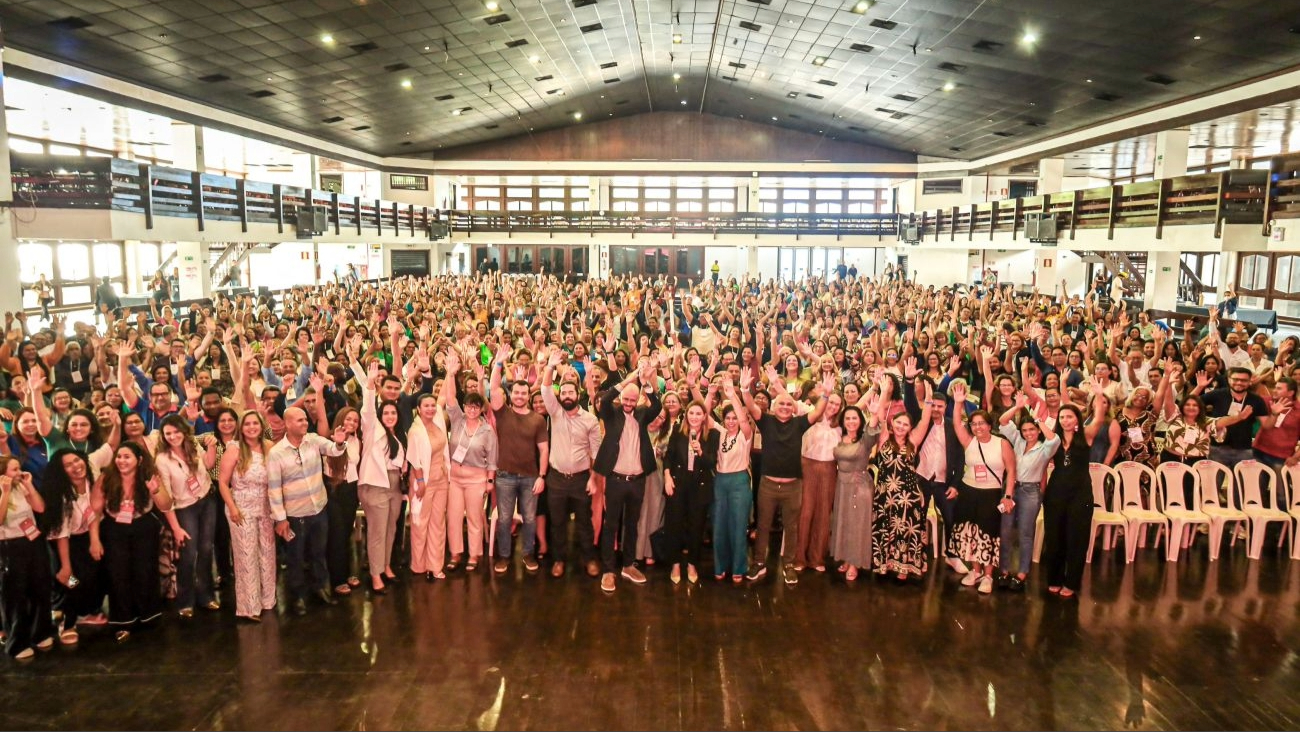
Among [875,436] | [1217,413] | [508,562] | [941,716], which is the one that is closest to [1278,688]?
[941,716]

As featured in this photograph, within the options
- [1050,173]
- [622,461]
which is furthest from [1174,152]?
[622,461]

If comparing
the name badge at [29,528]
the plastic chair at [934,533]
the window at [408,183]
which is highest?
the window at [408,183]

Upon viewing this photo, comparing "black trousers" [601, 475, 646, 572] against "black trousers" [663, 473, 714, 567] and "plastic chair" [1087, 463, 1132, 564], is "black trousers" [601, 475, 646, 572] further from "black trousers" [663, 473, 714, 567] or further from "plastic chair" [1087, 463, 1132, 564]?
"plastic chair" [1087, 463, 1132, 564]

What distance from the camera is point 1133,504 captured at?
5770 millimetres

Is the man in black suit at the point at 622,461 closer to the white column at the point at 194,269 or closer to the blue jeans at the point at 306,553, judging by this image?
the blue jeans at the point at 306,553

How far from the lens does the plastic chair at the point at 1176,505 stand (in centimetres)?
565

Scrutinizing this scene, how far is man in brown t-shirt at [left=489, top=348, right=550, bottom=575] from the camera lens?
5.37 meters

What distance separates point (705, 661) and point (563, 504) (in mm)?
1544

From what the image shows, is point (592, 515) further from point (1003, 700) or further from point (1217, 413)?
point (1217, 413)

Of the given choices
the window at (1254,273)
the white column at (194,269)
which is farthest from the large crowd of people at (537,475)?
the window at (1254,273)

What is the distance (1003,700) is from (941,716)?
1.34ft

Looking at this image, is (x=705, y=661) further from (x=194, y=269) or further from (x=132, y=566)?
(x=194, y=269)

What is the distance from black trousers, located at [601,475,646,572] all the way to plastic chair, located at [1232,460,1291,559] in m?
4.56

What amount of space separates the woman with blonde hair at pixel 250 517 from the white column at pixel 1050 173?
69.5 feet
